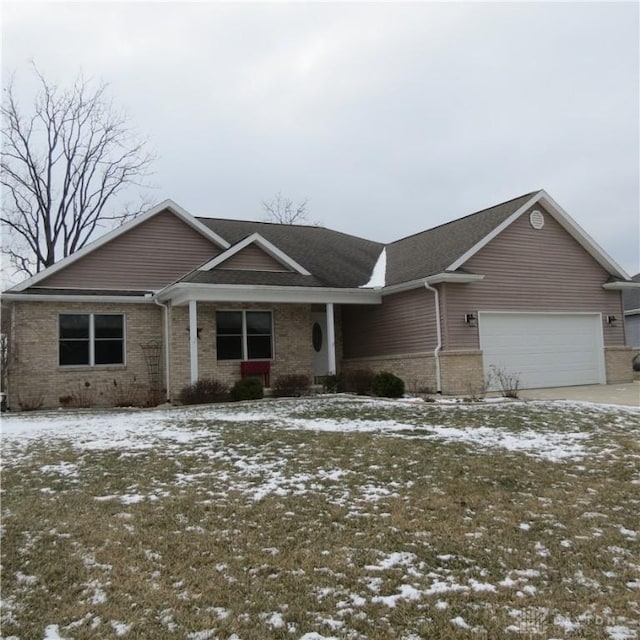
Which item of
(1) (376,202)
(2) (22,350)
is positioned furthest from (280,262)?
(1) (376,202)

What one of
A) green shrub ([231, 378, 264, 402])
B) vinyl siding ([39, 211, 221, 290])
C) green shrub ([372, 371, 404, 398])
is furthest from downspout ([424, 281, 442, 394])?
vinyl siding ([39, 211, 221, 290])

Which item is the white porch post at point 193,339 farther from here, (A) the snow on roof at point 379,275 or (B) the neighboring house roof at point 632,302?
(B) the neighboring house roof at point 632,302

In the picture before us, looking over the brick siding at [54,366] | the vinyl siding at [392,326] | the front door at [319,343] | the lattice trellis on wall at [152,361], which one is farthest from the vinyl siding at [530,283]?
the brick siding at [54,366]

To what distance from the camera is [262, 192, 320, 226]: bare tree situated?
44.1 metres

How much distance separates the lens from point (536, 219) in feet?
57.8

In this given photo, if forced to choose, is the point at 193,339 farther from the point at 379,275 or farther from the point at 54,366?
the point at 379,275

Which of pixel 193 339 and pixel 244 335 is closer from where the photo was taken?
pixel 193 339

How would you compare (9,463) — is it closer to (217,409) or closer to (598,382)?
(217,409)

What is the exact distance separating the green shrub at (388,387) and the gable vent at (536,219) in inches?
275

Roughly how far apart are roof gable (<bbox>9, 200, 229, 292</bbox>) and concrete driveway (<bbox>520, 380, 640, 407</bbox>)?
34.2 ft

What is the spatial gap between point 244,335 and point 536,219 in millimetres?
9660

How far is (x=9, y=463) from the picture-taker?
7.40 meters

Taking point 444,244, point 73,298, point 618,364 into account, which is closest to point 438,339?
point 444,244

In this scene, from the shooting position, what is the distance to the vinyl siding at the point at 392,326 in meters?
16.4
